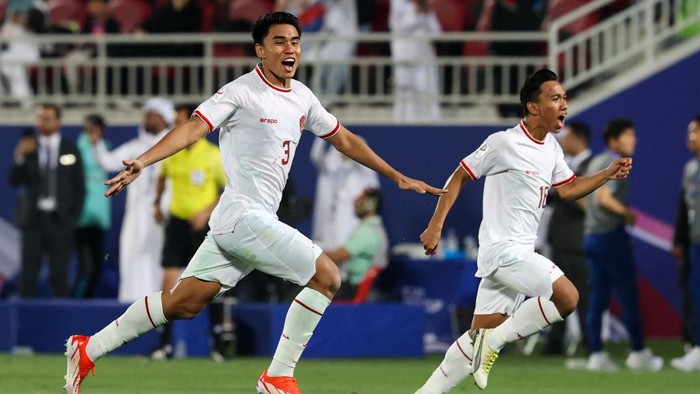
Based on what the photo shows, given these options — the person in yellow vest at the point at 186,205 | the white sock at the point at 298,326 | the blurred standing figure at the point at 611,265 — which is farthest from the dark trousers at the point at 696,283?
the white sock at the point at 298,326

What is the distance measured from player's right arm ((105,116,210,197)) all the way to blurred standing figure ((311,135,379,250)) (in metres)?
8.86

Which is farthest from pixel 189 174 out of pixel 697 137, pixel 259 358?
pixel 697 137

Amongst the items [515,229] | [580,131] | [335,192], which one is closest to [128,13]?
[335,192]

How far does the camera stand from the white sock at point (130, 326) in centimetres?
1073

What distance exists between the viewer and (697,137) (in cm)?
1583

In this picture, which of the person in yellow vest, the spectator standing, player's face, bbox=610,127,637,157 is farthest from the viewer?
the spectator standing

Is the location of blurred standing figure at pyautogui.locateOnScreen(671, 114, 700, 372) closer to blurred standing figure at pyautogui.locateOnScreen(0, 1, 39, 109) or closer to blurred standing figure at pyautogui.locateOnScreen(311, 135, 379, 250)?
blurred standing figure at pyautogui.locateOnScreen(311, 135, 379, 250)

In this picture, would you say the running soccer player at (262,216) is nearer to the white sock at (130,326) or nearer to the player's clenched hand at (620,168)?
the white sock at (130,326)

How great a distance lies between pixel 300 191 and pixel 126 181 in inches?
437

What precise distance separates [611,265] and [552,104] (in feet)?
16.2

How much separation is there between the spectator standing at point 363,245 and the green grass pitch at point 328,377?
1395mm

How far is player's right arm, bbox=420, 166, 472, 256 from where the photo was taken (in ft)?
34.9

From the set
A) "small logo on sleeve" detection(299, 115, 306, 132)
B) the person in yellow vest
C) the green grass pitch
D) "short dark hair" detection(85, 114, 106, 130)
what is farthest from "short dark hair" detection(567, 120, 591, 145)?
"small logo on sleeve" detection(299, 115, 306, 132)

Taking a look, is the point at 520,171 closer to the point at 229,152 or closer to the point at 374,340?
the point at 229,152
